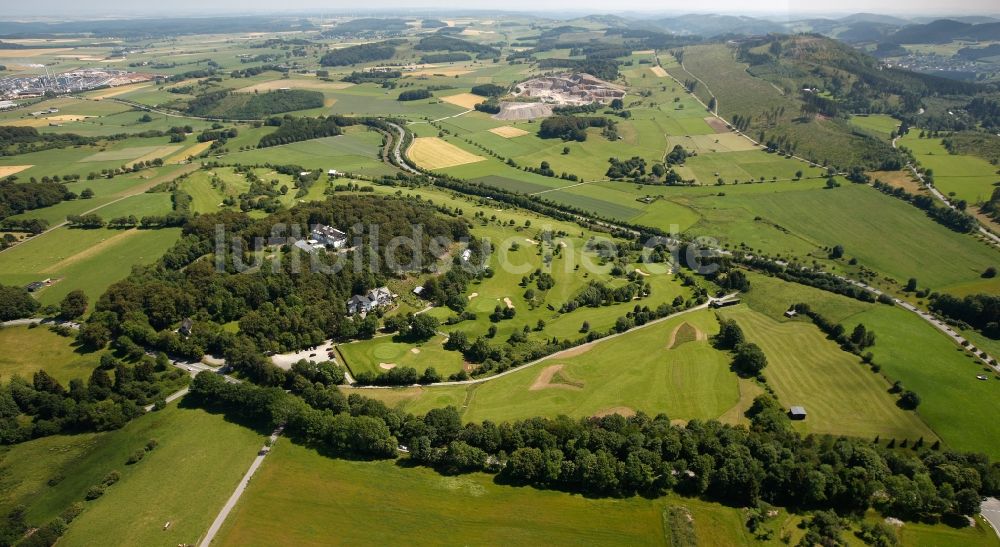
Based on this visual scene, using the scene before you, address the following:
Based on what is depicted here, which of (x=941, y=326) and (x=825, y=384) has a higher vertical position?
(x=941, y=326)

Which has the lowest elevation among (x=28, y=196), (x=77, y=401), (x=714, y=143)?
(x=77, y=401)

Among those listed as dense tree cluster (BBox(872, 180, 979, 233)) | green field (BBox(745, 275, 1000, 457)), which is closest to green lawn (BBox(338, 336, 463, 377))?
green field (BBox(745, 275, 1000, 457))

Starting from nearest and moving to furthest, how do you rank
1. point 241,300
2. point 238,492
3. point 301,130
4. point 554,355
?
point 238,492
point 554,355
point 241,300
point 301,130

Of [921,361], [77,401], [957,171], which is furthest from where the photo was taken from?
[957,171]

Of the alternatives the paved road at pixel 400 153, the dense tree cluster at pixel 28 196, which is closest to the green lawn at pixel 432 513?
the dense tree cluster at pixel 28 196

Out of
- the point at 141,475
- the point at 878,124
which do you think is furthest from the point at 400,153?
the point at 878,124

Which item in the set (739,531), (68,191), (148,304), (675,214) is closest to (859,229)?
(675,214)

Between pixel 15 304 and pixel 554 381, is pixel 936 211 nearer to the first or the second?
pixel 554 381
